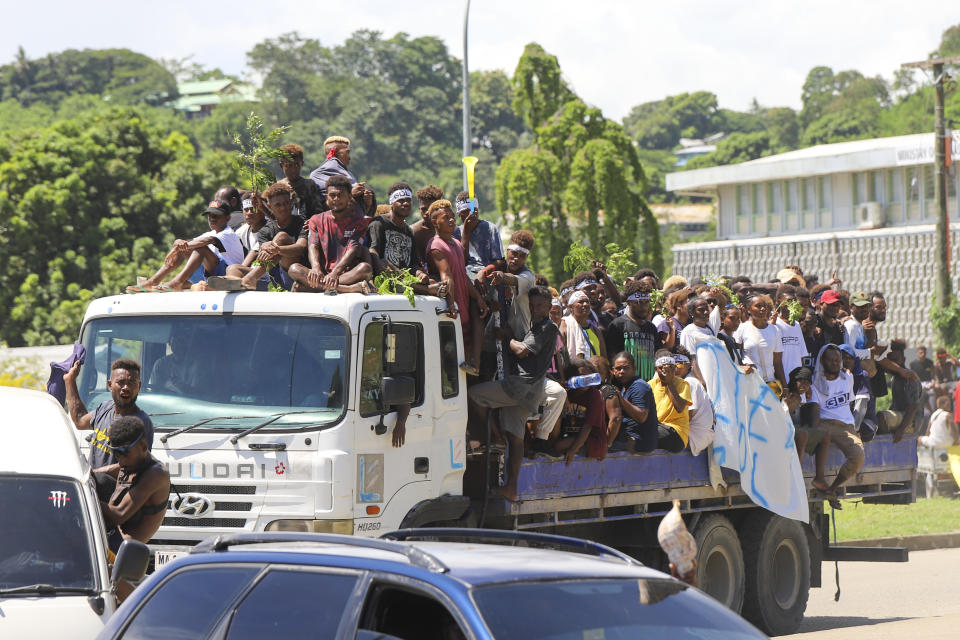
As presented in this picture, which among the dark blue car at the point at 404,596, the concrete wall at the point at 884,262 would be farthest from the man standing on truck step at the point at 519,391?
the concrete wall at the point at 884,262

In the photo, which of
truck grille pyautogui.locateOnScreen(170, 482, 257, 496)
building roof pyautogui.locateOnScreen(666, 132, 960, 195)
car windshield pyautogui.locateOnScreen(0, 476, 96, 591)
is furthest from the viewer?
building roof pyautogui.locateOnScreen(666, 132, 960, 195)

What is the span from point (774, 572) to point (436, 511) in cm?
432

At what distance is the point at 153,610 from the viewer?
196 inches

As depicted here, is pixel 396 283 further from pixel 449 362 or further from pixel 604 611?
pixel 604 611

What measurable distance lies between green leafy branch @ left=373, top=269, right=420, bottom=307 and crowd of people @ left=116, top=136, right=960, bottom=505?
0.18 feet

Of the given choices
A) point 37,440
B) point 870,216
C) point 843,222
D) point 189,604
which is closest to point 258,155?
point 37,440

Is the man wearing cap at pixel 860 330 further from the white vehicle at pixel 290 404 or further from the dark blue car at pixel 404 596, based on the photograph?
the dark blue car at pixel 404 596

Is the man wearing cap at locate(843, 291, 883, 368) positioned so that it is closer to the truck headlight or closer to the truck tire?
the truck tire

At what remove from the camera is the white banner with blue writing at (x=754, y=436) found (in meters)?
11.4

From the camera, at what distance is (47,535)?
6258 millimetres

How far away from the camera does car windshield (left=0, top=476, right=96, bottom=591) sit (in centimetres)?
610

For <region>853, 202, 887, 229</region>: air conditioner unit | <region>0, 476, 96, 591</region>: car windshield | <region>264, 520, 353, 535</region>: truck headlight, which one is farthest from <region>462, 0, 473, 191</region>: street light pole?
<region>853, 202, 887, 229</region>: air conditioner unit

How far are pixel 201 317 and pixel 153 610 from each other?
14.0ft

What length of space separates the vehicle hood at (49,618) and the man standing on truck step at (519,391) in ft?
13.2
